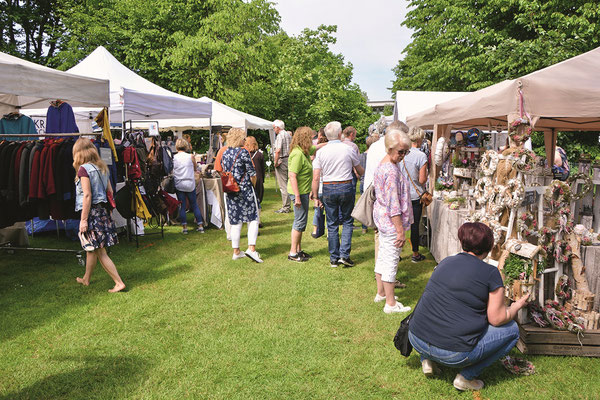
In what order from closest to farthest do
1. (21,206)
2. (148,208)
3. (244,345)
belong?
(244,345), (21,206), (148,208)

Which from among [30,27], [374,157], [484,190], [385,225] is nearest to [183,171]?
[374,157]

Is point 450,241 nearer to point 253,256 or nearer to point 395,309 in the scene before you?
point 395,309

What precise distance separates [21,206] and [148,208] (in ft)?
7.04

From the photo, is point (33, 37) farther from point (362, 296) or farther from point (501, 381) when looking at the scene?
point (501, 381)

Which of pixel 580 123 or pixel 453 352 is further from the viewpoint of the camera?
pixel 580 123

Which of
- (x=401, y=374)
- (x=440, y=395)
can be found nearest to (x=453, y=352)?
(x=440, y=395)

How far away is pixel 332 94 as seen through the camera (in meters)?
27.6

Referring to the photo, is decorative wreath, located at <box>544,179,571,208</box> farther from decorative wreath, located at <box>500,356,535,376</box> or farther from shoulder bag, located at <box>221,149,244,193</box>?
shoulder bag, located at <box>221,149,244,193</box>

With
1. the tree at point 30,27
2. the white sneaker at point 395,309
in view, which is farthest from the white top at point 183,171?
the tree at point 30,27

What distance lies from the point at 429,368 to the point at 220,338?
5.96 feet

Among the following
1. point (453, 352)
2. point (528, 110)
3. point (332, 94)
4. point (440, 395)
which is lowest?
point (440, 395)

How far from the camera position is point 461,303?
8.97 ft

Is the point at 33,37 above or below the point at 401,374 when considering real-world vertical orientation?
above

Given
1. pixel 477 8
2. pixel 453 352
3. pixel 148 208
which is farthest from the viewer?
pixel 477 8
